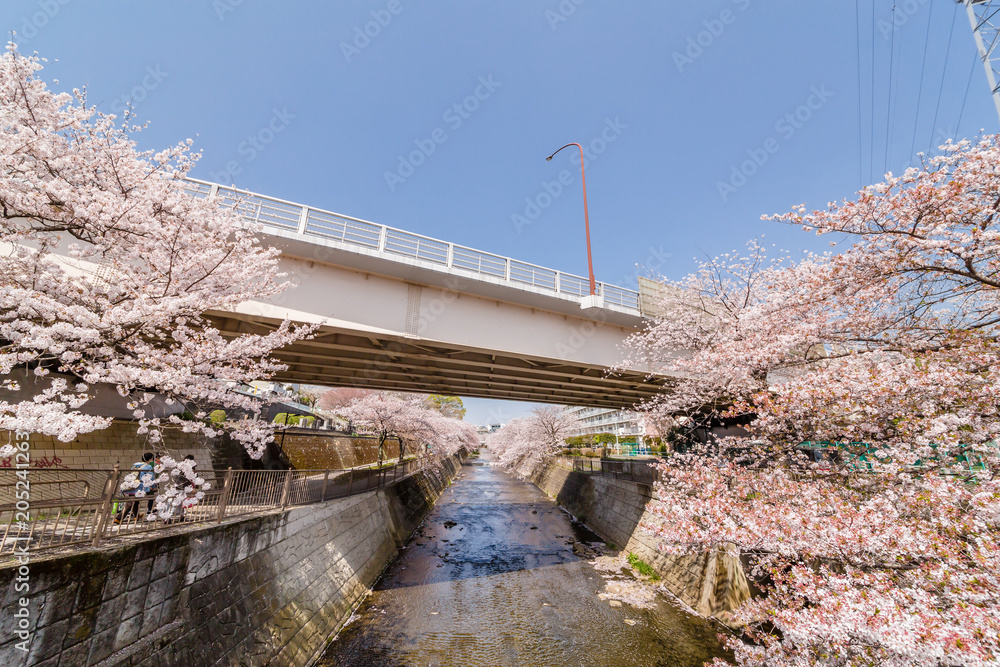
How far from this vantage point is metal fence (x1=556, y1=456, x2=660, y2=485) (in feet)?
57.2

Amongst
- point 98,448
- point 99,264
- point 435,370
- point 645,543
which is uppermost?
point 99,264

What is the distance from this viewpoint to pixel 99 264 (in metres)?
8.52

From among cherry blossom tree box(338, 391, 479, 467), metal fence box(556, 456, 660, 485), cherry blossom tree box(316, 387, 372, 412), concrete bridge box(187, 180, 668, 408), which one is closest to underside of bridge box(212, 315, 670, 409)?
concrete bridge box(187, 180, 668, 408)

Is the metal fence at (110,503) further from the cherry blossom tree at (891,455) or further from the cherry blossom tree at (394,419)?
the cherry blossom tree at (394,419)

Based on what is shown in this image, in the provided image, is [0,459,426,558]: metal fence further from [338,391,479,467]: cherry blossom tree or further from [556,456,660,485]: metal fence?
[556,456,660,485]: metal fence

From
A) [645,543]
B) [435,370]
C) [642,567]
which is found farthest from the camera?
[435,370]

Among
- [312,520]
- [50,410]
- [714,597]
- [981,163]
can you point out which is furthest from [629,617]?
[50,410]

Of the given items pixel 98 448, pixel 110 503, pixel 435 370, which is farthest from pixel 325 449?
pixel 110 503

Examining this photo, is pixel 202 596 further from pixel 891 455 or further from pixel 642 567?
pixel 642 567

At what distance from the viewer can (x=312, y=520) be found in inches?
420

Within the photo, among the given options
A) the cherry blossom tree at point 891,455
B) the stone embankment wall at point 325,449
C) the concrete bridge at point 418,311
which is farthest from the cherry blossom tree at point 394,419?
the cherry blossom tree at point 891,455

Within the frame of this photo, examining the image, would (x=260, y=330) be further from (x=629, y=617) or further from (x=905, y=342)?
(x=905, y=342)

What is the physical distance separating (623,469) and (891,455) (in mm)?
16344

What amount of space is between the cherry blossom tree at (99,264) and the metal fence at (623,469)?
16.0 m
